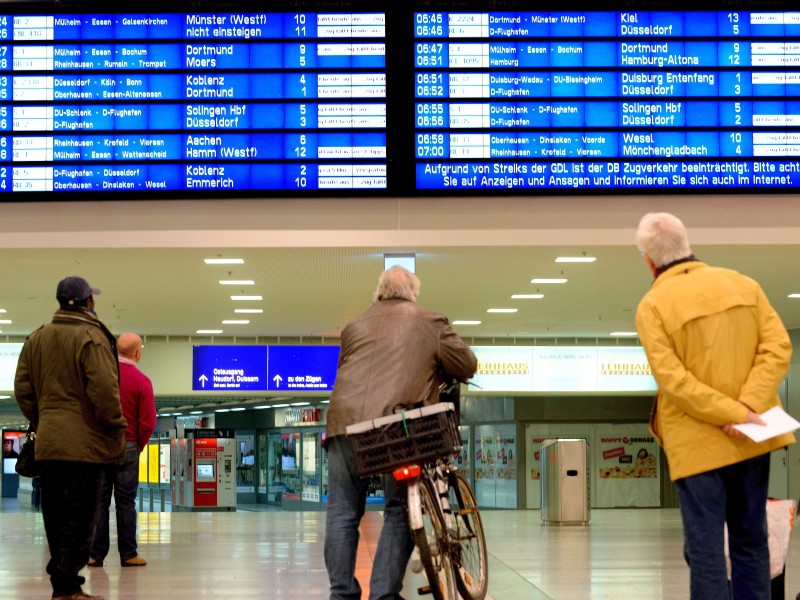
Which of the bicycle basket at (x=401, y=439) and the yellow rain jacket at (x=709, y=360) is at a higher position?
the yellow rain jacket at (x=709, y=360)

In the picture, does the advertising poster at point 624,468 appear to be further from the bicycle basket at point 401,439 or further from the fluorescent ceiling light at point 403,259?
the bicycle basket at point 401,439

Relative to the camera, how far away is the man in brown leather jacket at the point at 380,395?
4.36 m

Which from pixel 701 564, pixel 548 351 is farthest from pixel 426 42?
pixel 548 351

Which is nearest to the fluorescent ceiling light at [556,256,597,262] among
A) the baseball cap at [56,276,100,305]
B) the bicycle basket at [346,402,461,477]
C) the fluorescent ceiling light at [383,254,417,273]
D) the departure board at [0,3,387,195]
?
the fluorescent ceiling light at [383,254,417,273]

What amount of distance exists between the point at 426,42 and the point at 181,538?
493 cm

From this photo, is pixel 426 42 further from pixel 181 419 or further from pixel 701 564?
pixel 181 419

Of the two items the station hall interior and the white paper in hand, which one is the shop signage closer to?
the station hall interior

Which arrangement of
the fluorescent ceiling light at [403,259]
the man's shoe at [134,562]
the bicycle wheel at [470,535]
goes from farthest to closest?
the fluorescent ceiling light at [403,259] < the man's shoe at [134,562] < the bicycle wheel at [470,535]

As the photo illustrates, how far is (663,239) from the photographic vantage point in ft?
12.4

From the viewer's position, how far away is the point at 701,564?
137 inches

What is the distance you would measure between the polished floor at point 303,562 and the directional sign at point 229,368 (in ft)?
16.1

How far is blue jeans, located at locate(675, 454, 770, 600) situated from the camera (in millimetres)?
3465

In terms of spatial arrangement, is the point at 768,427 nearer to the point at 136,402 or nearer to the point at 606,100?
the point at 136,402

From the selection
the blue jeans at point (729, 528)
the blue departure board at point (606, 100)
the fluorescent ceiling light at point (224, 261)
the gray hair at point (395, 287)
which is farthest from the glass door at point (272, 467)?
the blue jeans at point (729, 528)
